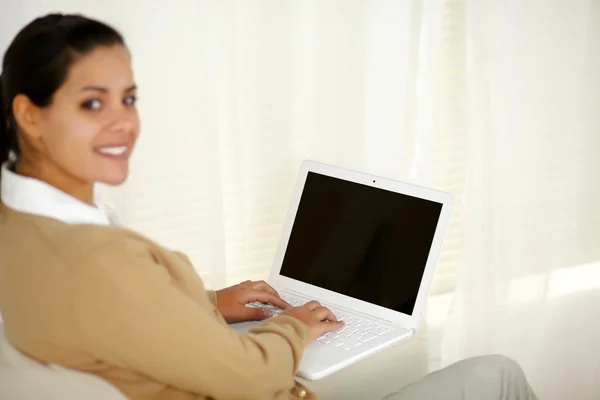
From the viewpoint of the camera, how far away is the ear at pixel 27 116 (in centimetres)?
105

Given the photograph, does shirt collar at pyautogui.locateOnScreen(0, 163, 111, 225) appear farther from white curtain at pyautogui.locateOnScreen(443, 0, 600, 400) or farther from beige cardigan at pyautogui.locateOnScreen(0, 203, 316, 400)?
white curtain at pyautogui.locateOnScreen(443, 0, 600, 400)

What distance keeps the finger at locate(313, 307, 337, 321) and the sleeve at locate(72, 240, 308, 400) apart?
0.22 meters

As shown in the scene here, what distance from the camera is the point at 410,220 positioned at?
1.45 m

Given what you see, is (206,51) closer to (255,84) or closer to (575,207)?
(255,84)

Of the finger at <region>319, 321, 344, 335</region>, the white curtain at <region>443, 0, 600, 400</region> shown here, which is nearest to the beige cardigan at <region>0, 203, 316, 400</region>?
the finger at <region>319, 321, 344, 335</region>

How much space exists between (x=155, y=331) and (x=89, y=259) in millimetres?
121

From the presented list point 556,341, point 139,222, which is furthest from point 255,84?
point 556,341

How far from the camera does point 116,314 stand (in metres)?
0.98

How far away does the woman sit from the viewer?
3.22ft

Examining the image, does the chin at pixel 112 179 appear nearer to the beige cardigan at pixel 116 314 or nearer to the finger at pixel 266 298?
the beige cardigan at pixel 116 314

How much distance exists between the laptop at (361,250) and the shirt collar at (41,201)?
398 millimetres

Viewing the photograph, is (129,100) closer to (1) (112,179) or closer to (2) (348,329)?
(1) (112,179)

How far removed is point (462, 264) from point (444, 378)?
512mm

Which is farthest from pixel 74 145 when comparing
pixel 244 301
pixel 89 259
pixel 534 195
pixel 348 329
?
pixel 534 195
